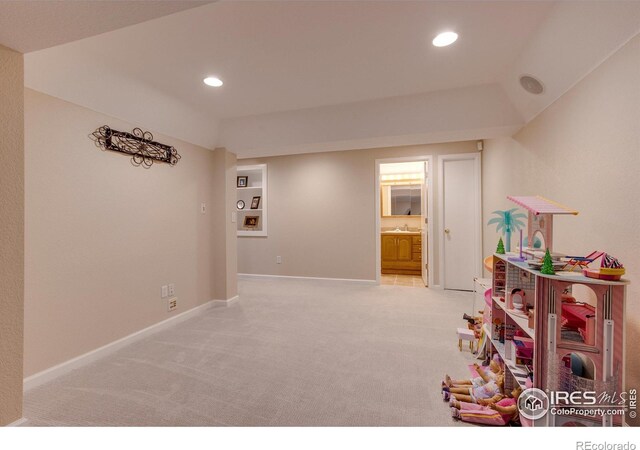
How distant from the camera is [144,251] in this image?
269 centimetres

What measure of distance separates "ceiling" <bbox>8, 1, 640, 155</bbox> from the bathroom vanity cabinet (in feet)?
9.73

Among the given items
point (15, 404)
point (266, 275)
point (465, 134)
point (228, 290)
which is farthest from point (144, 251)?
point (465, 134)

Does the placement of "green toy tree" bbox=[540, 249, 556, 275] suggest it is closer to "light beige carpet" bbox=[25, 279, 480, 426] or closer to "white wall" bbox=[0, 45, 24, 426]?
"light beige carpet" bbox=[25, 279, 480, 426]

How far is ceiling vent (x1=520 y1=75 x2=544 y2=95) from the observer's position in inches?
80.9

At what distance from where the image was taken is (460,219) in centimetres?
424

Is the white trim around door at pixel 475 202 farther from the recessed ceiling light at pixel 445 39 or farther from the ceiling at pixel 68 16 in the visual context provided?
the ceiling at pixel 68 16

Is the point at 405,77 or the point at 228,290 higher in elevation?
the point at 405,77

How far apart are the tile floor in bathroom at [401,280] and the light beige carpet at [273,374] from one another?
1.44 m

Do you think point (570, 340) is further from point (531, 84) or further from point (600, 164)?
point (531, 84)

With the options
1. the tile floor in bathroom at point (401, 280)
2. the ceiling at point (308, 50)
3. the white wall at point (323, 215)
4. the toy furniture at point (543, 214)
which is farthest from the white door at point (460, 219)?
the toy furniture at point (543, 214)

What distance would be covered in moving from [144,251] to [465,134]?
3.42 meters

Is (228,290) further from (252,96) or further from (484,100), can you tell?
(484,100)

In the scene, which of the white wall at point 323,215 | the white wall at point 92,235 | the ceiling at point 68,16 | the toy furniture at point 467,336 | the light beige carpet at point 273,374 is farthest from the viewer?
the white wall at point 323,215

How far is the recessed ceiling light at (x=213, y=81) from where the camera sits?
2352 mm
